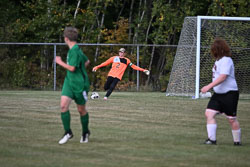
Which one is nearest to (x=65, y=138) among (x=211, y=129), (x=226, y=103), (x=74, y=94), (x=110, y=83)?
(x=74, y=94)

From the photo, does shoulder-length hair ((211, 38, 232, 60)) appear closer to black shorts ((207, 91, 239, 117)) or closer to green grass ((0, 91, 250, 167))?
black shorts ((207, 91, 239, 117))

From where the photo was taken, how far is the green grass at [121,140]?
7.45m

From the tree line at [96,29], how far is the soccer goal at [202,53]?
494 centimetres

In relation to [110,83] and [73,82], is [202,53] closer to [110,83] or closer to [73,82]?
[110,83]

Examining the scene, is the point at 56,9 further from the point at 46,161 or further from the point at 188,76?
the point at 46,161

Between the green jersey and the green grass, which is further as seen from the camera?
the green jersey

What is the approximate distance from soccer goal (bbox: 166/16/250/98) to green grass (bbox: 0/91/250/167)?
6.96 meters

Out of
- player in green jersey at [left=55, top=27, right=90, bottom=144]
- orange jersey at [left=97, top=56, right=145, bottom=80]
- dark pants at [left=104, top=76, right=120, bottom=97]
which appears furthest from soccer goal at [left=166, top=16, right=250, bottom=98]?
player in green jersey at [left=55, top=27, right=90, bottom=144]

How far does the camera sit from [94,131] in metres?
10.6

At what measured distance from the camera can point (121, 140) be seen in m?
9.45

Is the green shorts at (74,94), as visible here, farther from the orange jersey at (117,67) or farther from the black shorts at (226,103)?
the orange jersey at (117,67)

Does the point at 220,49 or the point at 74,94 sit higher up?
the point at 220,49

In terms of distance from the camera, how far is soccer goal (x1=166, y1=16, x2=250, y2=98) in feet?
72.1

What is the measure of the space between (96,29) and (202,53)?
27.9 feet
